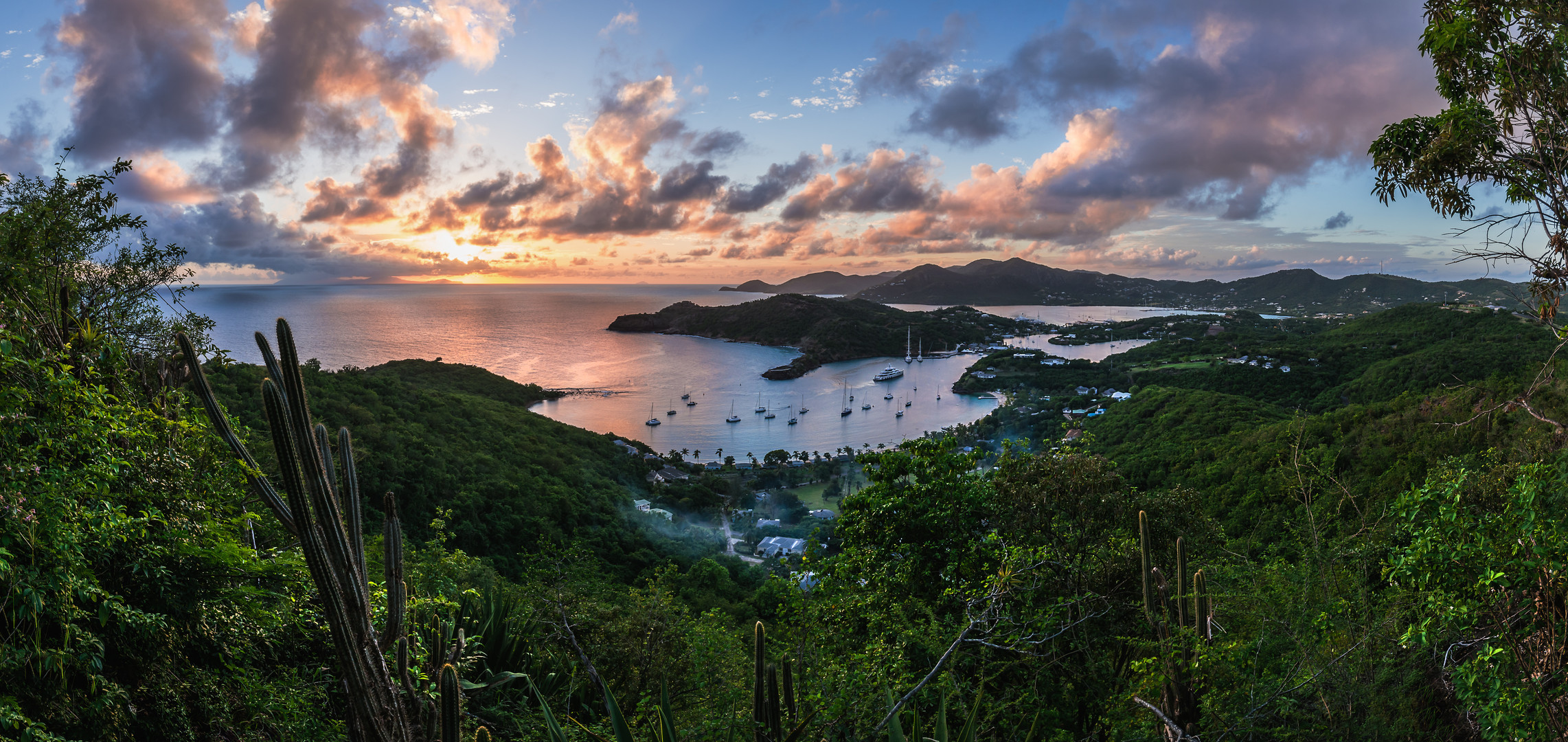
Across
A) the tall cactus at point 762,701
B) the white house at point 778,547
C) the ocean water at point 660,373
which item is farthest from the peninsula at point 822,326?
the tall cactus at point 762,701

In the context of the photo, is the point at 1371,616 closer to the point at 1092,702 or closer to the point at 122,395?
the point at 1092,702

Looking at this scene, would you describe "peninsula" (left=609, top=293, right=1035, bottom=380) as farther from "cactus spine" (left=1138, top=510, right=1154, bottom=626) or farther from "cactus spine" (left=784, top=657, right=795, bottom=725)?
"cactus spine" (left=784, top=657, right=795, bottom=725)

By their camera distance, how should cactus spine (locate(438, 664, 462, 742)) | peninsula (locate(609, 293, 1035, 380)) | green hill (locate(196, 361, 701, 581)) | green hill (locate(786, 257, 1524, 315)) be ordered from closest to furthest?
cactus spine (locate(438, 664, 462, 742))
green hill (locate(196, 361, 701, 581))
peninsula (locate(609, 293, 1035, 380))
green hill (locate(786, 257, 1524, 315))

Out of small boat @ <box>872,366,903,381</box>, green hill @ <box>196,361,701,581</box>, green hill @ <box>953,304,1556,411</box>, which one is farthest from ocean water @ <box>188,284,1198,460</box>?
green hill @ <box>196,361,701,581</box>

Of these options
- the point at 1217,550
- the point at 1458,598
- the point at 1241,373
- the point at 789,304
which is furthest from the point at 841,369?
the point at 1458,598

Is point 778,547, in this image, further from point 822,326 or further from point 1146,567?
point 822,326
